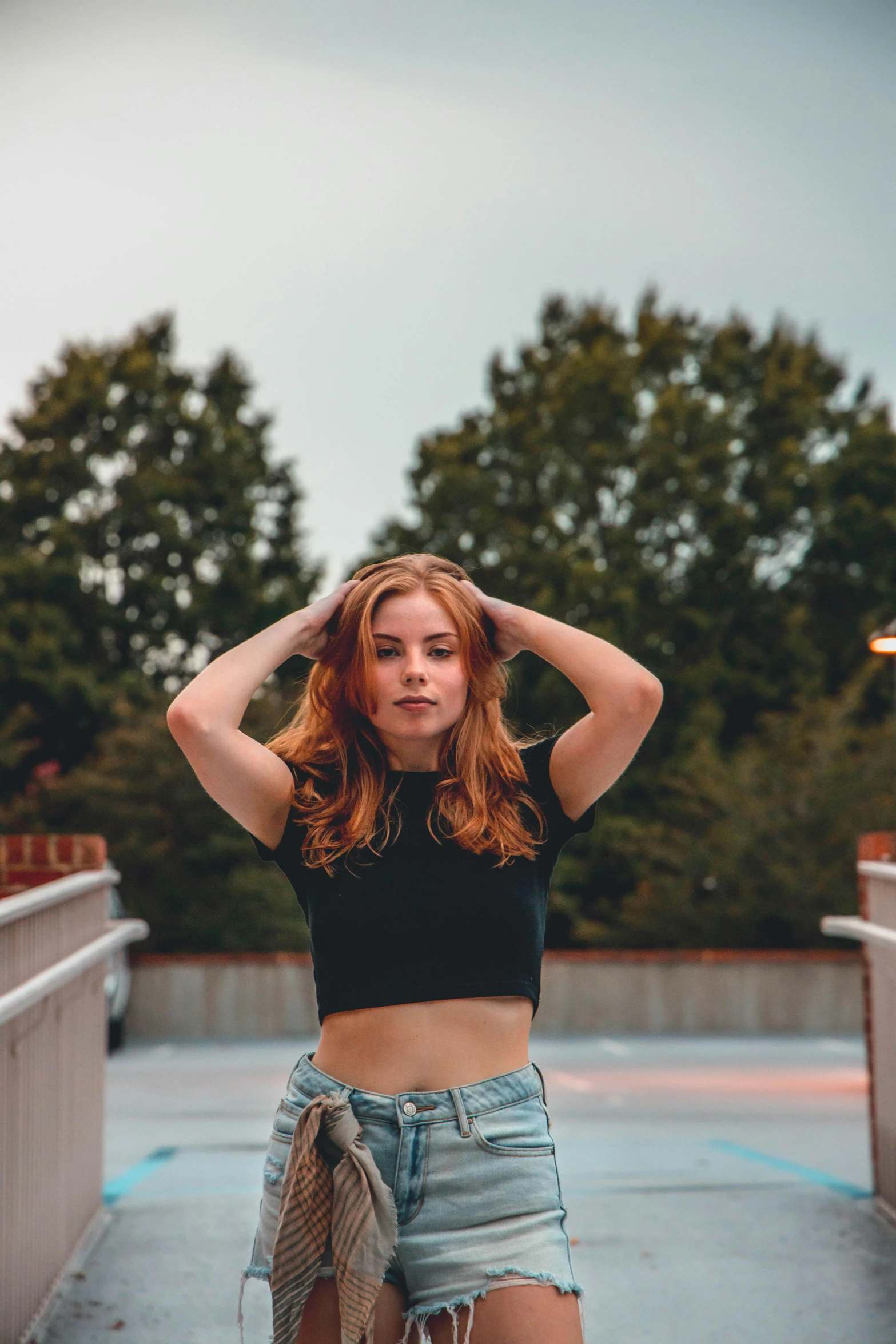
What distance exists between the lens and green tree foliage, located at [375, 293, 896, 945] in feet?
88.8

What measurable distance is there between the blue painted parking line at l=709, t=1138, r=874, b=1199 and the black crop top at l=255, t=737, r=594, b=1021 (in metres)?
4.27

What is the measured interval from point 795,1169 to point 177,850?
14.7 metres

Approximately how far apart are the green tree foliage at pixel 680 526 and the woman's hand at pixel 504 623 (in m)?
23.4

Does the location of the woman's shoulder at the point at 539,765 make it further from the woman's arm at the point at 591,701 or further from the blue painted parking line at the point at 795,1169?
the blue painted parking line at the point at 795,1169

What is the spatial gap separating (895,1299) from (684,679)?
2346 cm

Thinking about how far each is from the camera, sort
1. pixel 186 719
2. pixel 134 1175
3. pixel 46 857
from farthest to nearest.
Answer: pixel 134 1175
pixel 46 857
pixel 186 719

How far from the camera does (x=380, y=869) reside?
2.40 m

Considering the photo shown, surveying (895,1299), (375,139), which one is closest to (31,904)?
(895,1299)

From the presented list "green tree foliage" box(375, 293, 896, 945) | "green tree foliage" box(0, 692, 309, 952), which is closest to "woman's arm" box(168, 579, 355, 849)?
"green tree foliage" box(0, 692, 309, 952)

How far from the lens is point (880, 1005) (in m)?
5.50

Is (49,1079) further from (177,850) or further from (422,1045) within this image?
(177,850)

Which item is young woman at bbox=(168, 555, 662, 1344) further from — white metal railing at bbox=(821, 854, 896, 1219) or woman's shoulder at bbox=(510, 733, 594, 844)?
white metal railing at bbox=(821, 854, 896, 1219)

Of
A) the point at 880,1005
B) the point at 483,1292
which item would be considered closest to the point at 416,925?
the point at 483,1292

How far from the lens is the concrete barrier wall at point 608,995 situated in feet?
59.8
